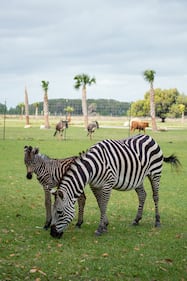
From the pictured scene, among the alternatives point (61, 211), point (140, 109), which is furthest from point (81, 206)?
point (140, 109)

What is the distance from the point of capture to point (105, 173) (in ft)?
25.0

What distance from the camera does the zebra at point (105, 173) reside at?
7090 millimetres

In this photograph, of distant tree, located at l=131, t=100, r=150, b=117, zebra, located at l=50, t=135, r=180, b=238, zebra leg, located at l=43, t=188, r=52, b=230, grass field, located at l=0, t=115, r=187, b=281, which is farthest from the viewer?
distant tree, located at l=131, t=100, r=150, b=117

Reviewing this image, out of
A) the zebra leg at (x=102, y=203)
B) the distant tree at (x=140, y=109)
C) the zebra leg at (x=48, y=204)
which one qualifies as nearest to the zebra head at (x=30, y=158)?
the zebra leg at (x=48, y=204)

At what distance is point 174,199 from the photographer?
1177 centimetres

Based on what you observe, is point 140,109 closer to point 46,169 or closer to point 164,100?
point 164,100

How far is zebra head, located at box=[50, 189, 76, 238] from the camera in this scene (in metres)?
6.98

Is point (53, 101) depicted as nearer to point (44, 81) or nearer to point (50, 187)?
point (44, 81)

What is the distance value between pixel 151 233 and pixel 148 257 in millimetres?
1424

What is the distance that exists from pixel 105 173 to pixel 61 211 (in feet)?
3.50

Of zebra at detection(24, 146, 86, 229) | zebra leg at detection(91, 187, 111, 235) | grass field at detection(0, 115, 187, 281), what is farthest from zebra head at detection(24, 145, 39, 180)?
zebra leg at detection(91, 187, 111, 235)

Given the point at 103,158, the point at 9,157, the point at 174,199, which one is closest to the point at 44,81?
the point at 9,157

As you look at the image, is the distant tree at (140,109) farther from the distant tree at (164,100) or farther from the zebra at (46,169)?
the zebra at (46,169)

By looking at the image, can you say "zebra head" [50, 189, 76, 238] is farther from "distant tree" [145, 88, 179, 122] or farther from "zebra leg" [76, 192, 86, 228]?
"distant tree" [145, 88, 179, 122]
